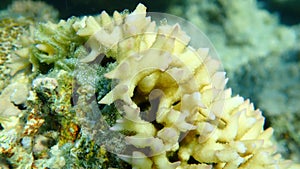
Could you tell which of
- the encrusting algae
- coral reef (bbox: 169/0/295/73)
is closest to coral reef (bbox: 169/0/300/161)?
coral reef (bbox: 169/0/295/73)

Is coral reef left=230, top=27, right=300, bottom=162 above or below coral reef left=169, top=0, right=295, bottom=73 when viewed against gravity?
below

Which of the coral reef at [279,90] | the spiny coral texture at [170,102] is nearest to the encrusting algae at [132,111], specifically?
the spiny coral texture at [170,102]

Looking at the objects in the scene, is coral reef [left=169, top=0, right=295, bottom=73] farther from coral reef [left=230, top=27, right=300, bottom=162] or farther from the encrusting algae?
the encrusting algae

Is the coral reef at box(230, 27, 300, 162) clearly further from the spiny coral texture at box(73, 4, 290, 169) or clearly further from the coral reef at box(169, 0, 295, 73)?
the spiny coral texture at box(73, 4, 290, 169)

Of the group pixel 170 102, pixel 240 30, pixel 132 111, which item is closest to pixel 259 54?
pixel 240 30

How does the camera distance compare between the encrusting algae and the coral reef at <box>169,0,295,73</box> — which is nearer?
the encrusting algae

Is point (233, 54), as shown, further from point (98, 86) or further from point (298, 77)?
point (98, 86)

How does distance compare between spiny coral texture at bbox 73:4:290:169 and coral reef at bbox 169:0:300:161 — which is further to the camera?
coral reef at bbox 169:0:300:161
